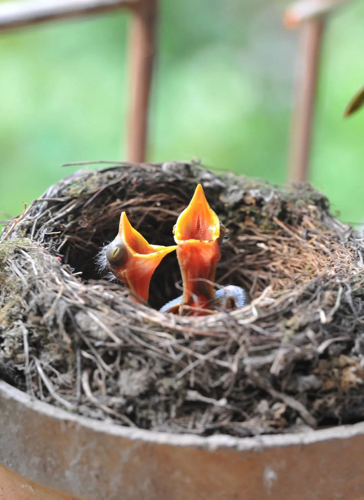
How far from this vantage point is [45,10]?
1.96 metres

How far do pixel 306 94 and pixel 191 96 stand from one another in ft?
5.49

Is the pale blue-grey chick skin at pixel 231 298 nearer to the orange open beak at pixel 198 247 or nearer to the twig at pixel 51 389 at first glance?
the orange open beak at pixel 198 247

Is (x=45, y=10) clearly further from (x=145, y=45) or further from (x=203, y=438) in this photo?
(x=203, y=438)

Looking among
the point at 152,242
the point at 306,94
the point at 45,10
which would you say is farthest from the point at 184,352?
the point at 306,94

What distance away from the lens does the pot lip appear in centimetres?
80

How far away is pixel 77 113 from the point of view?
416 centimetres

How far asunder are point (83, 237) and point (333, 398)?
70 centimetres

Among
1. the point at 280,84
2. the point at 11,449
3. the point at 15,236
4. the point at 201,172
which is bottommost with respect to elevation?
the point at 11,449

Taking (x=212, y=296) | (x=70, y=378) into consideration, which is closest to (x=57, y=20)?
(x=212, y=296)

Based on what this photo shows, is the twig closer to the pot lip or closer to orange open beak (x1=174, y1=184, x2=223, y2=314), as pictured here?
the pot lip

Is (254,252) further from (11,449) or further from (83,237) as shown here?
(11,449)

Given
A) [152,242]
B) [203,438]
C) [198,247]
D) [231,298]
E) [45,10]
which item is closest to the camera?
[203,438]

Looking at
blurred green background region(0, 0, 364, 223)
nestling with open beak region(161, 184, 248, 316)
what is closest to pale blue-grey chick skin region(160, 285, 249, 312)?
nestling with open beak region(161, 184, 248, 316)

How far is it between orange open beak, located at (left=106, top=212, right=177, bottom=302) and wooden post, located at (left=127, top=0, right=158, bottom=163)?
121 centimetres
